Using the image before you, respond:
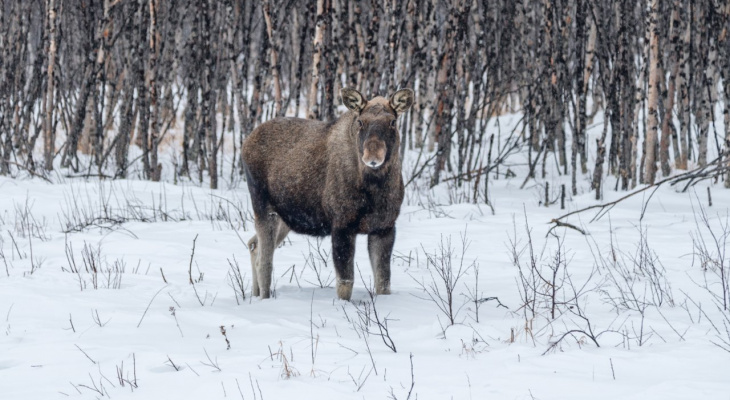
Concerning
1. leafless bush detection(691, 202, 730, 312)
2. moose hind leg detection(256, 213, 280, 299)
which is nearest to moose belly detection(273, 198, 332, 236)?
moose hind leg detection(256, 213, 280, 299)

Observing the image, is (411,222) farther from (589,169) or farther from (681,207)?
(589,169)

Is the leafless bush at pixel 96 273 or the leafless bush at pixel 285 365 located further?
the leafless bush at pixel 96 273

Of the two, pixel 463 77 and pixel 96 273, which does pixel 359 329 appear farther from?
pixel 463 77

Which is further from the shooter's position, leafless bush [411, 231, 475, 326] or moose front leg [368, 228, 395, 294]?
moose front leg [368, 228, 395, 294]

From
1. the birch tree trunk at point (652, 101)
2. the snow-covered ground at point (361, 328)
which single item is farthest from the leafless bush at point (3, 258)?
the birch tree trunk at point (652, 101)

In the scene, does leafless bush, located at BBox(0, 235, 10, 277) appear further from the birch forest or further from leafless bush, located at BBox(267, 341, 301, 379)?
the birch forest

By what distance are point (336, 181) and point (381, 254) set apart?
631 millimetres

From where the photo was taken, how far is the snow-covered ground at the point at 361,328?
10.6ft

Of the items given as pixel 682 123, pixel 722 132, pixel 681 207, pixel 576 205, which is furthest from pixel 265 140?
pixel 722 132

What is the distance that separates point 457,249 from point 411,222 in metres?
1.61

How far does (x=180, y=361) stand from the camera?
142 inches

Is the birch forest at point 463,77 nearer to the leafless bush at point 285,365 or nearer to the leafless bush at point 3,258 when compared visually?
the leafless bush at point 3,258

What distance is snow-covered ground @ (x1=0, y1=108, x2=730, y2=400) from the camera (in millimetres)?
3225

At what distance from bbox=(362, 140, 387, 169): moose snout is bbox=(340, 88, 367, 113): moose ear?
0.53 m
